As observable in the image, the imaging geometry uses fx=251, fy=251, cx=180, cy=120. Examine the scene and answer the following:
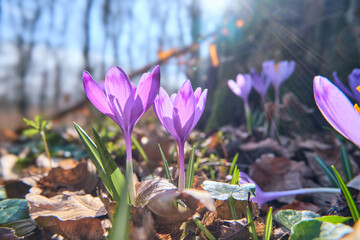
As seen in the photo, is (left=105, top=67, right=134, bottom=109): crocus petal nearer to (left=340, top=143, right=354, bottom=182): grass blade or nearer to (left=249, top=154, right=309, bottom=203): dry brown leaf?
(left=249, top=154, right=309, bottom=203): dry brown leaf

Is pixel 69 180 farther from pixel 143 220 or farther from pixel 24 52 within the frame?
pixel 24 52

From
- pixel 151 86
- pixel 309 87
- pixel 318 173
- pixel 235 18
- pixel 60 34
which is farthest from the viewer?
pixel 60 34

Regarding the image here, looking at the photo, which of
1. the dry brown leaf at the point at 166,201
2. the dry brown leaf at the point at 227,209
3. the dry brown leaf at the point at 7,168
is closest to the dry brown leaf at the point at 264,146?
the dry brown leaf at the point at 227,209

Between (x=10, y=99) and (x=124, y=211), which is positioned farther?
(x=10, y=99)

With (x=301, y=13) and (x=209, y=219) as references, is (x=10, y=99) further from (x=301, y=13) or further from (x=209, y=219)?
(x=209, y=219)

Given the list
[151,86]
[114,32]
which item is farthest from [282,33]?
[114,32]

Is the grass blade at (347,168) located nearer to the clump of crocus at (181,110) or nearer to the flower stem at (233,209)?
the flower stem at (233,209)

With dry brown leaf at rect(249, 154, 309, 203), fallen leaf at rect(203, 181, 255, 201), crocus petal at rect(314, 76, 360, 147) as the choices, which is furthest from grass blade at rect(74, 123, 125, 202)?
dry brown leaf at rect(249, 154, 309, 203)

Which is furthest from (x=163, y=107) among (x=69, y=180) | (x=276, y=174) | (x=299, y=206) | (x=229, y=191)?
(x=276, y=174)
